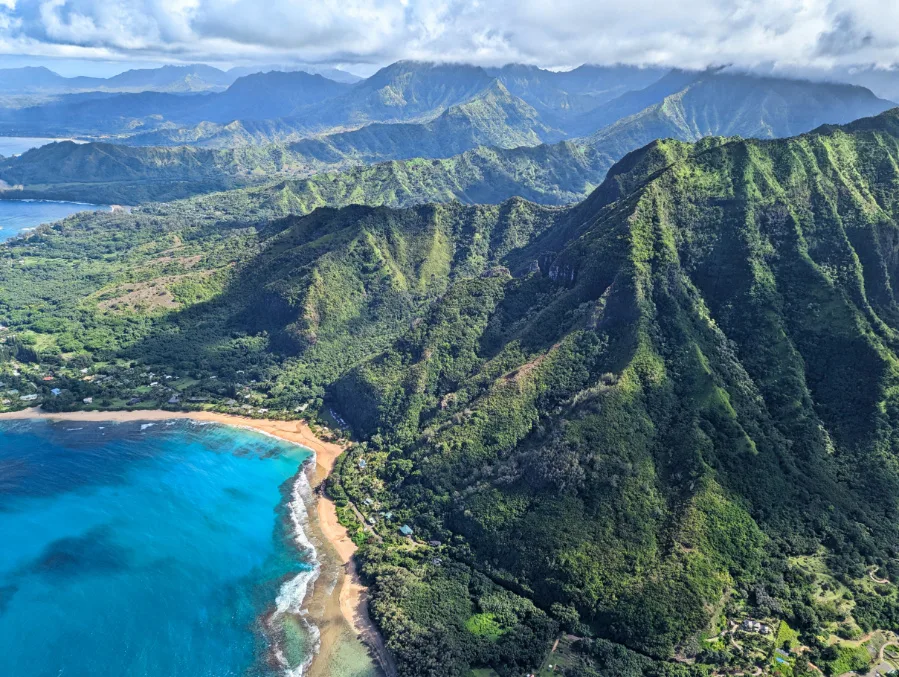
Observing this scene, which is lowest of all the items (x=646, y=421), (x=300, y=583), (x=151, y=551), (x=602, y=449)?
(x=151, y=551)

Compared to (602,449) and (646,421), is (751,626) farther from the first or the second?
(646,421)

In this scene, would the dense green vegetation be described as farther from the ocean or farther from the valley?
the ocean

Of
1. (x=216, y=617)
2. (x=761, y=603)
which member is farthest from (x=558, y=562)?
(x=216, y=617)

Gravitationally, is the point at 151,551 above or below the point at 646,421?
below

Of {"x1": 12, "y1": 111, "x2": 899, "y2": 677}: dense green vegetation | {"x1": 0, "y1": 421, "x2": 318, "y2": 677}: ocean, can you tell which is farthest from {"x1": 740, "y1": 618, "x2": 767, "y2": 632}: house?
{"x1": 0, "y1": 421, "x2": 318, "y2": 677}: ocean

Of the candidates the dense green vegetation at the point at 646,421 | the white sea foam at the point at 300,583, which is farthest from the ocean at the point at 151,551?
the dense green vegetation at the point at 646,421

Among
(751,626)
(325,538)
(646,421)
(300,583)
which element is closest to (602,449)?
(646,421)

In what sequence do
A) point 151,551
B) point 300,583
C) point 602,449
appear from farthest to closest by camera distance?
1. point 151,551
2. point 602,449
3. point 300,583
